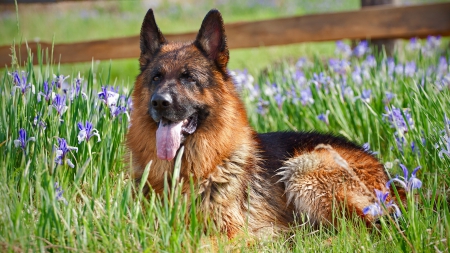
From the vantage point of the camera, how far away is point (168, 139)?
3396 mm

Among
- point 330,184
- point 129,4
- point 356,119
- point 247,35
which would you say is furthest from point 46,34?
point 330,184

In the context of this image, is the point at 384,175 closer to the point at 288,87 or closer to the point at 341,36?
the point at 288,87

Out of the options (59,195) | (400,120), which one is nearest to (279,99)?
(400,120)

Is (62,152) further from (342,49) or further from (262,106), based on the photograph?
(342,49)

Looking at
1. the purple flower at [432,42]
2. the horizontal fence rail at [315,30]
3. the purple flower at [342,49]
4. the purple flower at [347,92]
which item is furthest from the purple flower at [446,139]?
the purple flower at [432,42]

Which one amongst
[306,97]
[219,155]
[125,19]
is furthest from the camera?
[125,19]

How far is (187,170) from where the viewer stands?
11.6 ft

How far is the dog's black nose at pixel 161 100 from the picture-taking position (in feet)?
10.7

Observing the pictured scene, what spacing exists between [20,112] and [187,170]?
48.5 inches

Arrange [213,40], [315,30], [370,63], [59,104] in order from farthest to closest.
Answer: [315,30] → [370,63] → [213,40] → [59,104]

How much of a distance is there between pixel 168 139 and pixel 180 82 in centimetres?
41

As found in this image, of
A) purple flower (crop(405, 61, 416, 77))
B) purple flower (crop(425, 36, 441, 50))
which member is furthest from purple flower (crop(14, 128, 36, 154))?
purple flower (crop(425, 36, 441, 50))

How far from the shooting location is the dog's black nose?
3252 millimetres

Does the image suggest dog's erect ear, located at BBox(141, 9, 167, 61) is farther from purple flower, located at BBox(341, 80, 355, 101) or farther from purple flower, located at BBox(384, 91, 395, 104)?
purple flower, located at BBox(384, 91, 395, 104)
